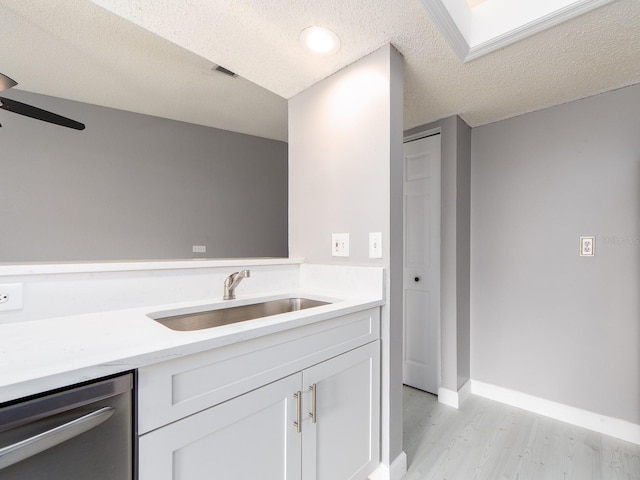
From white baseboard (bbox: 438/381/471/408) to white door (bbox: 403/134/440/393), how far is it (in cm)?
10

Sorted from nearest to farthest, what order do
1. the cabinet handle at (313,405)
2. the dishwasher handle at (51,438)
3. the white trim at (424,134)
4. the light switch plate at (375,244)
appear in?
the dishwasher handle at (51,438) → the cabinet handle at (313,405) → the light switch plate at (375,244) → the white trim at (424,134)

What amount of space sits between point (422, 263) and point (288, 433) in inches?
71.9

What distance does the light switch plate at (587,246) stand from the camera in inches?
77.6

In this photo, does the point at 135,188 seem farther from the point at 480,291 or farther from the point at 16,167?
the point at 480,291

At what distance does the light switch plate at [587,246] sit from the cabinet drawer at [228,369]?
1.79 m

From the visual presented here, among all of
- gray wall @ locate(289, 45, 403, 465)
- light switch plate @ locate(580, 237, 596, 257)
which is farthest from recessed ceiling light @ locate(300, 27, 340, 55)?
light switch plate @ locate(580, 237, 596, 257)

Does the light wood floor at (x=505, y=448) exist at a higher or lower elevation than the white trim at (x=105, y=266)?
lower

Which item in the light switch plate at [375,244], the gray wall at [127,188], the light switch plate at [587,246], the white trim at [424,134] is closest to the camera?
the light switch plate at [375,244]

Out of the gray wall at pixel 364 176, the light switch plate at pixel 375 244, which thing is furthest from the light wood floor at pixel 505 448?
the light switch plate at pixel 375 244

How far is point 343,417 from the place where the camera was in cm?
130

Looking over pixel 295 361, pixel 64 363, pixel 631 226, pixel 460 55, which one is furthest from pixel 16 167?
pixel 631 226

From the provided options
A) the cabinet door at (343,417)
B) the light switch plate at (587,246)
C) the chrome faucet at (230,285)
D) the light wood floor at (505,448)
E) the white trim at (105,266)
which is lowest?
the light wood floor at (505,448)

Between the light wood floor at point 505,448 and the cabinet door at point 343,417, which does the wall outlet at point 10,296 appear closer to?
the cabinet door at point 343,417

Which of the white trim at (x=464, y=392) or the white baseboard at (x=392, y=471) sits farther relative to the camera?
the white trim at (x=464, y=392)
